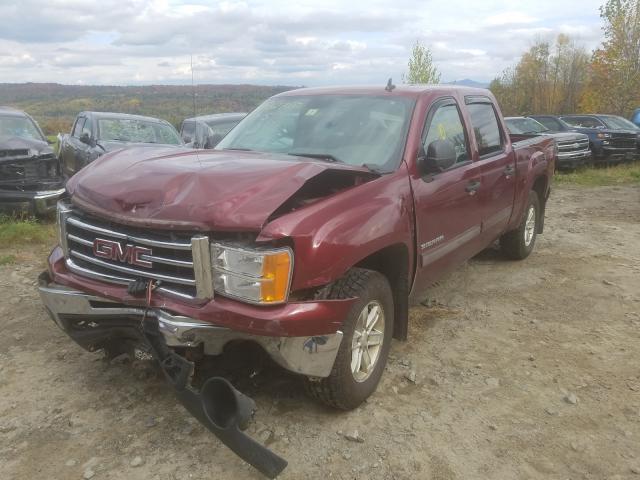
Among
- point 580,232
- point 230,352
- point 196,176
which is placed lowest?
point 580,232

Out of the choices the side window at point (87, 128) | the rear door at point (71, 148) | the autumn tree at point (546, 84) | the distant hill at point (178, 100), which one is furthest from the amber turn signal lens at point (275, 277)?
the autumn tree at point (546, 84)

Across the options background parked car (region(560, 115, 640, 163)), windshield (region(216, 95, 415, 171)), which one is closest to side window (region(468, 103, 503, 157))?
windshield (region(216, 95, 415, 171))

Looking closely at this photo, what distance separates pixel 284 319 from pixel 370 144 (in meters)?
1.60

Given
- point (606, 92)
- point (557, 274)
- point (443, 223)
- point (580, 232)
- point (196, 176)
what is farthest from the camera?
point (606, 92)

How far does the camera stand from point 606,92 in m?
33.7

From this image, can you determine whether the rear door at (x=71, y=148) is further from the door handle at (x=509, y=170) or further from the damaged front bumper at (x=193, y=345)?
the damaged front bumper at (x=193, y=345)

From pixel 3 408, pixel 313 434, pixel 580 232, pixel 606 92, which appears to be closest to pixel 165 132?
pixel 580 232

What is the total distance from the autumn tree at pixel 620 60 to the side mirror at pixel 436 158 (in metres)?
33.2

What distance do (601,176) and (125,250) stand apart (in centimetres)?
1460

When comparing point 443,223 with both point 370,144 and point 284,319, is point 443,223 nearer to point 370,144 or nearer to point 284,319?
point 370,144

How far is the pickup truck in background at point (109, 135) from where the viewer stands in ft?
32.7

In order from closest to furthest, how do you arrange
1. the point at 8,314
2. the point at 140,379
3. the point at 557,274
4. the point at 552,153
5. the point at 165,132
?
1. the point at 140,379
2. the point at 8,314
3. the point at 557,274
4. the point at 552,153
5. the point at 165,132

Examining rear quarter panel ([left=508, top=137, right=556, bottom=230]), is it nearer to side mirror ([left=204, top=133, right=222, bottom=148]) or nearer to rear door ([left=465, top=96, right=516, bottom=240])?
rear door ([left=465, top=96, right=516, bottom=240])

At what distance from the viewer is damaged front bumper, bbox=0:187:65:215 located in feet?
25.7
